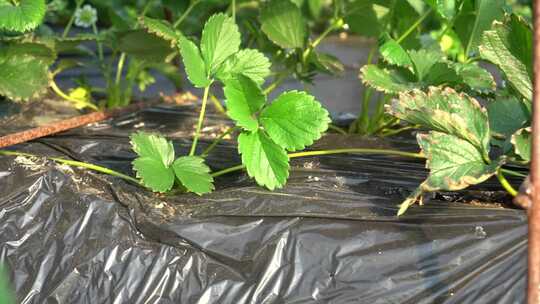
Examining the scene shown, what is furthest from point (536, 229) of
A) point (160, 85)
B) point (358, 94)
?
point (160, 85)

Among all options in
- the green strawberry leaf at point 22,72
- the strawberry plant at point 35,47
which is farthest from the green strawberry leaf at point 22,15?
the green strawberry leaf at point 22,72

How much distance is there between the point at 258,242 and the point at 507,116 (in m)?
0.45

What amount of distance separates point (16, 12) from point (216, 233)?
0.74 metres

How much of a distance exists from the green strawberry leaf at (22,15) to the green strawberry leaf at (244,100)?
1.74 feet

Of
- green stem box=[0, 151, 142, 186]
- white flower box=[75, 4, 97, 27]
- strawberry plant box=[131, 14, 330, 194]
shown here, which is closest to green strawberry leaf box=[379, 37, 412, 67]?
strawberry plant box=[131, 14, 330, 194]

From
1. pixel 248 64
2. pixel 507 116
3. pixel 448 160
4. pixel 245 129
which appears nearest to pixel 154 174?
pixel 245 129

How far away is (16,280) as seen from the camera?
117 centimetres

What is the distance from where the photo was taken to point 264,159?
1212mm

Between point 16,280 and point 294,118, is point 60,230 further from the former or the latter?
point 294,118

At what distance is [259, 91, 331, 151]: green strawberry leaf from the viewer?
118 centimetres

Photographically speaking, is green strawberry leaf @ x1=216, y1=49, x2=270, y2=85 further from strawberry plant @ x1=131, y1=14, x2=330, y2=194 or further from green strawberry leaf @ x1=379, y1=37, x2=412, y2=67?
green strawberry leaf @ x1=379, y1=37, x2=412, y2=67

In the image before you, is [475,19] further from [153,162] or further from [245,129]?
[153,162]

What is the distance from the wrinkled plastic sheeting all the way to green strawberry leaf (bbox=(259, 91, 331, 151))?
9cm

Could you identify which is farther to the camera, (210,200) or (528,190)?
(210,200)
